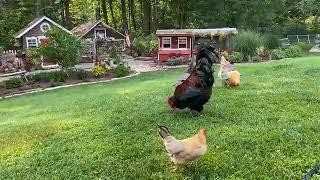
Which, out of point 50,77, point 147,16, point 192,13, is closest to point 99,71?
point 50,77

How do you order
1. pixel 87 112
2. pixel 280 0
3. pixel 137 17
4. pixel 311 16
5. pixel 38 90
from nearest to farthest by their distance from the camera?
pixel 87 112
pixel 38 90
pixel 280 0
pixel 311 16
pixel 137 17

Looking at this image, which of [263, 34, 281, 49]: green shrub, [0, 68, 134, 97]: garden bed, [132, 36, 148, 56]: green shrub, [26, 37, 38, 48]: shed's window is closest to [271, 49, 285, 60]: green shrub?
[263, 34, 281, 49]: green shrub

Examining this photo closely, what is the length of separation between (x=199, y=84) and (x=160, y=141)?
1494 millimetres

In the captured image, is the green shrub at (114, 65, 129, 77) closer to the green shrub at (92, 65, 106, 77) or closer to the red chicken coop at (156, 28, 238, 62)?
the green shrub at (92, 65, 106, 77)

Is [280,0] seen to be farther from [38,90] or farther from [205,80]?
[205,80]

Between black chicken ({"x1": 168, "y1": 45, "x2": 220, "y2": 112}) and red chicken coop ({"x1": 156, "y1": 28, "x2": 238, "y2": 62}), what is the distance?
21565mm

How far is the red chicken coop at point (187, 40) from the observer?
29672mm

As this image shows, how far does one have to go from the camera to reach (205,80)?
802 centimetres

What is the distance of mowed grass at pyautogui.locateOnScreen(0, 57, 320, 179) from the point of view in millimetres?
5949

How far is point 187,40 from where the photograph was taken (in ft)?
99.1

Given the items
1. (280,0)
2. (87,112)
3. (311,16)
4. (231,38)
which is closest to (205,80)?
(87,112)

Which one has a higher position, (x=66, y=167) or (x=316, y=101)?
(x=316, y=101)

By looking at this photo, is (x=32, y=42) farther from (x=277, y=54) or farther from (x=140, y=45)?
(x=277, y=54)

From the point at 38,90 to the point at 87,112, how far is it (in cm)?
1192
